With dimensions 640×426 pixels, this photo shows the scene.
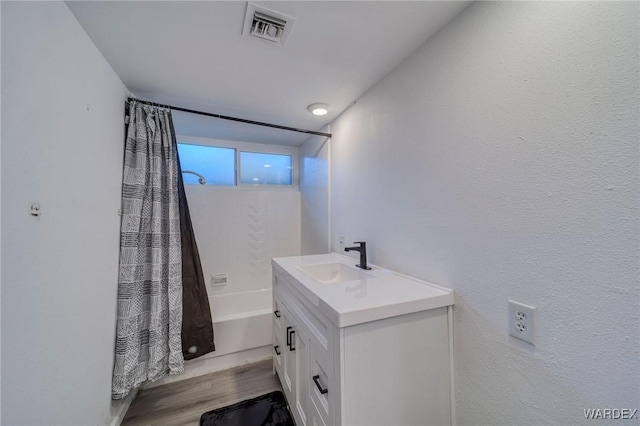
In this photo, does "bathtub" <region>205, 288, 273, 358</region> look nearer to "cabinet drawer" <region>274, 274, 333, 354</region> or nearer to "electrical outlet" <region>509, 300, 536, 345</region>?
"cabinet drawer" <region>274, 274, 333, 354</region>

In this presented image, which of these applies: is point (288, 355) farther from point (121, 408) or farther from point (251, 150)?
point (251, 150)

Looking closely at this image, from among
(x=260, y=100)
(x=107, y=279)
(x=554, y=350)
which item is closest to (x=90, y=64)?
(x=260, y=100)

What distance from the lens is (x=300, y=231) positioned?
2.94 metres

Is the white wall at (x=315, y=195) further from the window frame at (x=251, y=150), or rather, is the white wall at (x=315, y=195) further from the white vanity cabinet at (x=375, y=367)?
the white vanity cabinet at (x=375, y=367)

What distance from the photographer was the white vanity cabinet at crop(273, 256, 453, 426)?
2.81 feet

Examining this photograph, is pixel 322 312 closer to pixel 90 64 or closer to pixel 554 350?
pixel 554 350

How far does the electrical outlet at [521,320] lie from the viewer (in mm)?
785

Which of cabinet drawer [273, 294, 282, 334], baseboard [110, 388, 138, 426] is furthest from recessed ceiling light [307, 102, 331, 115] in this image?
baseboard [110, 388, 138, 426]

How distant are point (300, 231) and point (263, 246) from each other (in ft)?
1.60

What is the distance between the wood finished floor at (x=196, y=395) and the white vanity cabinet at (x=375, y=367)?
2.52ft

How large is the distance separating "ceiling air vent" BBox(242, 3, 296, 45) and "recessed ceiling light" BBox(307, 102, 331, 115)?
70 cm

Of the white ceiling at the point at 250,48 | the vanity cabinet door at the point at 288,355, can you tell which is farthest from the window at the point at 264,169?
the vanity cabinet door at the point at 288,355

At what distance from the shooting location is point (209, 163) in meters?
2.65

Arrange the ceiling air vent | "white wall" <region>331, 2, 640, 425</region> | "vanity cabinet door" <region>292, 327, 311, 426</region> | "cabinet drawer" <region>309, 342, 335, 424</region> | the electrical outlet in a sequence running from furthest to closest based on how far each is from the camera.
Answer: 1. "vanity cabinet door" <region>292, 327, 311, 426</region>
2. the ceiling air vent
3. "cabinet drawer" <region>309, 342, 335, 424</region>
4. the electrical outlet
5. "white wall" <region>331, 2, 640, 425</region>
